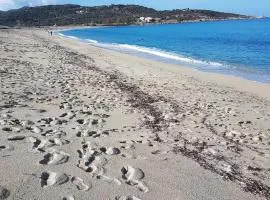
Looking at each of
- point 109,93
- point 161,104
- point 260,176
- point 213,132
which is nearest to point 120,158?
point 260,176

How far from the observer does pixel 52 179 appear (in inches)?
208

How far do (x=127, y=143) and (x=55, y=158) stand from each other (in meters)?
1.76

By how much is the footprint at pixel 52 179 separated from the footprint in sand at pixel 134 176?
88 cm

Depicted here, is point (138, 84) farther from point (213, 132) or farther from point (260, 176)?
point (260, 176)

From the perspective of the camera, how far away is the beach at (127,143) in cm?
530

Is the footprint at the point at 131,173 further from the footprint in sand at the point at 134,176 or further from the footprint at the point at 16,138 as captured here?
the footprint at the point at 16,138

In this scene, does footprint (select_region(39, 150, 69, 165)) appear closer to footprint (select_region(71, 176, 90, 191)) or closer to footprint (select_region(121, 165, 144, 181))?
footprint (select_region(71, 176, 90, 191))

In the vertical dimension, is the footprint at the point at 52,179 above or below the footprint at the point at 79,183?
above

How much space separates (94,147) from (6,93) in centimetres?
514

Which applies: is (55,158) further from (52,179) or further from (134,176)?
(134,176)

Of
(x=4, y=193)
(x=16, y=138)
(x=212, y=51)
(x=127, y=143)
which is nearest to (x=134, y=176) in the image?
(x=127, y=143)

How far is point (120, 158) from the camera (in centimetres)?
652

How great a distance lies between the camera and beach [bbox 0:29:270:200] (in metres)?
5.30

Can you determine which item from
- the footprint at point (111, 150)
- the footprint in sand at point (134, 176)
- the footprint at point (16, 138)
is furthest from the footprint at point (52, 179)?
the footprint at point (16, 138)
